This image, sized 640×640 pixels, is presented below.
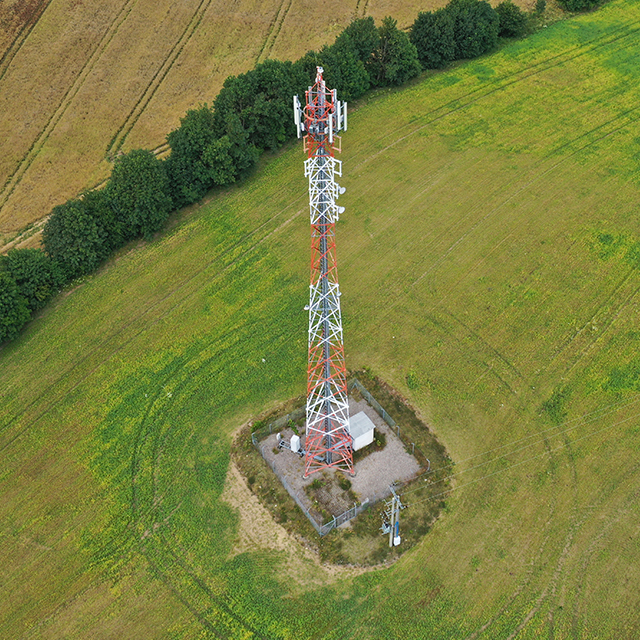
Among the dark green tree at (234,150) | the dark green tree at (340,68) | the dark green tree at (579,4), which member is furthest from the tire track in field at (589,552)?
the dark green tree at (579,4)

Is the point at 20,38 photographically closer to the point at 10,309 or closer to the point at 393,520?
the point at 10,309

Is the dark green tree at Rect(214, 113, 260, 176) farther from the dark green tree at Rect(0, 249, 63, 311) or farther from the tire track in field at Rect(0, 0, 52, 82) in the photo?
the tire track in field at Rect(0, 0, 52, 82)

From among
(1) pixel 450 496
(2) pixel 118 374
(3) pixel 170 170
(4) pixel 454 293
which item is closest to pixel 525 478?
(1) pixel 450 496

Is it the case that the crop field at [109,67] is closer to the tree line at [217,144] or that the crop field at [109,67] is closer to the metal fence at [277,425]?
the tree line at [217,144]

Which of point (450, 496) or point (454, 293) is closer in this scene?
point (450, 496)

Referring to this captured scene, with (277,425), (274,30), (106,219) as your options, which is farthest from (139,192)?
(274,30)

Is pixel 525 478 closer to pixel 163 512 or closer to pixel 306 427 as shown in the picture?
pixel 306 427
